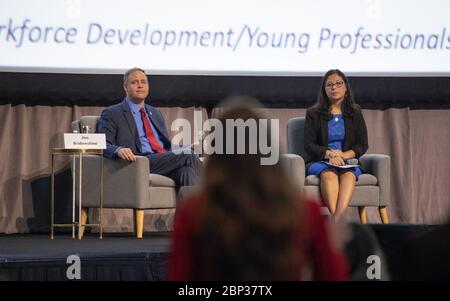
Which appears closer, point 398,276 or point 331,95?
point 398,276

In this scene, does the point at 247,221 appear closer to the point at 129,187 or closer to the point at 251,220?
the point at 251,220

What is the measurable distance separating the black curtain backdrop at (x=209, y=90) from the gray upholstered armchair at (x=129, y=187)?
93 cm

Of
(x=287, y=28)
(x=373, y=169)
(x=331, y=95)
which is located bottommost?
(x=373, y=169)

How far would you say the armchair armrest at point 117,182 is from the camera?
552 centimetres

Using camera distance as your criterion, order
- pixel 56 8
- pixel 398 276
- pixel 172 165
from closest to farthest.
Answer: pixel 398 276 < pixel 172 165 < pixel 56 8

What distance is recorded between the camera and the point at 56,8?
611 cm

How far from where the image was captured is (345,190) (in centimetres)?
557

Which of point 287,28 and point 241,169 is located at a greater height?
point 287,28

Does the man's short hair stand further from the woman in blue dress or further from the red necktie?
the woman in blue dress

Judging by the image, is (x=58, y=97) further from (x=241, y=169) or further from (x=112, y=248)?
(x=241, y=169)

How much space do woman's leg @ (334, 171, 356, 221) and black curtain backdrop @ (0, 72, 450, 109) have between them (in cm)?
117

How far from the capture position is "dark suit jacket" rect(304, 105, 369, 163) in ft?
19.2

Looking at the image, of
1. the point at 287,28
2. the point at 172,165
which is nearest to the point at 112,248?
the point at 172,165
